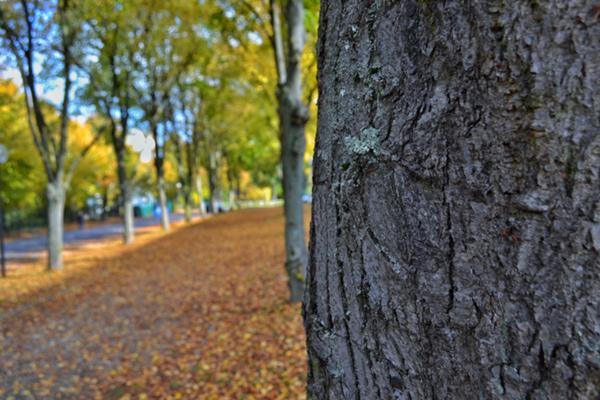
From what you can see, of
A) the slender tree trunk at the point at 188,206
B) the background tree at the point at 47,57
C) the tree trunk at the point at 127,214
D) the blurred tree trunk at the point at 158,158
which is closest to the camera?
the background tree at the point at 47,57

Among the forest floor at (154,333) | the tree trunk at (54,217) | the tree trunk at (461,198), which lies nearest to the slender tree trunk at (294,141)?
the forest floor at (154,333)

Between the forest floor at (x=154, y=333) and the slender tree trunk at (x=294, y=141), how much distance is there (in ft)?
2.53

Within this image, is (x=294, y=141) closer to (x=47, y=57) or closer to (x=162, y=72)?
(x=47, y=57)

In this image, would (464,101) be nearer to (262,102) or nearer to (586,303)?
(586,303)

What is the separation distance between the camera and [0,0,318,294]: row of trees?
6.89m

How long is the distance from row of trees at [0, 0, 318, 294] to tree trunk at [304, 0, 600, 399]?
5693 millimetres

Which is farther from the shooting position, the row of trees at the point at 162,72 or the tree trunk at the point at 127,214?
the tree trunk at the point at 127,214

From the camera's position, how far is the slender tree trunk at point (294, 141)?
259 inches

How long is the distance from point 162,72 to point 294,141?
55.0 feet

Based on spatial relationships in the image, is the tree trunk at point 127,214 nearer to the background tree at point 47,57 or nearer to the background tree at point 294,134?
the background tree at point 47,57

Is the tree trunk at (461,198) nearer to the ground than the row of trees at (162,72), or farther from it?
nearer to the ground

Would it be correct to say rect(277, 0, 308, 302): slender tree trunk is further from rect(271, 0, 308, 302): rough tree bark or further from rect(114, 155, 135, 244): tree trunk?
rect(114, 155, 135, 244): tree trunk

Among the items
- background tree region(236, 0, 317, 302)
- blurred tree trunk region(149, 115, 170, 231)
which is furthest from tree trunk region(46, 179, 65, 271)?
blurred tree trunk region(149, 115, 170, 231)

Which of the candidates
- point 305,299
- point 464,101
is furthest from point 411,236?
point 305,299
